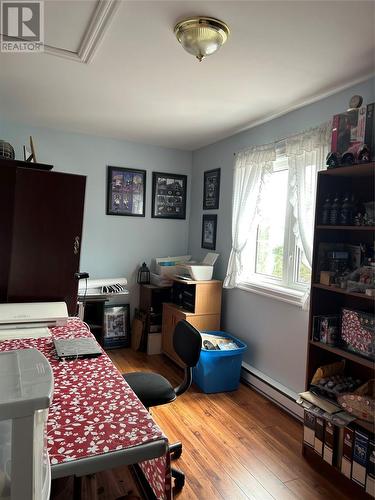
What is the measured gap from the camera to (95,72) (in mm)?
2227

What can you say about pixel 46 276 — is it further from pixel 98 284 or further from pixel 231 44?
pixel 231 44

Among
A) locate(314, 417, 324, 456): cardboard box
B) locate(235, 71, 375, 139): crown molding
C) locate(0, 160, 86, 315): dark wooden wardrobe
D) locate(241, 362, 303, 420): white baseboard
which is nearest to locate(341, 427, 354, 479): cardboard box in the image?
locate(314, 417, 324, 456): cardboard box

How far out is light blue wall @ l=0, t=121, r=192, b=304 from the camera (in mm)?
3693

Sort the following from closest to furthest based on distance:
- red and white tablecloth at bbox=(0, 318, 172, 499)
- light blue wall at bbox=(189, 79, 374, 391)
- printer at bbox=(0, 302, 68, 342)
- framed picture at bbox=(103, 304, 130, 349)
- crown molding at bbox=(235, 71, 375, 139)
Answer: red and white tablecloth at bbox=(0, 318, 172, 499)
printer at bbox=(0, 302, 68, 342)
crown molding at bbox=(235, 71, 375, 139)
light blue wall at bbox=(189, 79, 374, 391)
framed picture at bbox=(103, 304, 130, 349)

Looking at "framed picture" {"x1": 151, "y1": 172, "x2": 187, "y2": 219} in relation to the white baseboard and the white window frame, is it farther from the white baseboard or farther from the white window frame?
the white baseboard

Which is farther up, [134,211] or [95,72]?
[95,72]

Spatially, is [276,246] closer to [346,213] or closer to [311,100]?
[346,213]

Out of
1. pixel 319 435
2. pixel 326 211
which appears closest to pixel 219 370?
pixel 319 435

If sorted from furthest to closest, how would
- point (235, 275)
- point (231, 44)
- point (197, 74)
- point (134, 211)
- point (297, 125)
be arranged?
point (134, 211) → point (235, 275) → point (297, 125) → point (197, 74) → point (231, 44)

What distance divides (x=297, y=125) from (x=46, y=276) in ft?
7.30

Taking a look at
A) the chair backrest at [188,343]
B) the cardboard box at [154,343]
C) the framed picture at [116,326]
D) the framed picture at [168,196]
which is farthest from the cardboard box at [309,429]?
the framed picture at [168,196]

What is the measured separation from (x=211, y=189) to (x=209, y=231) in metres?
0.49

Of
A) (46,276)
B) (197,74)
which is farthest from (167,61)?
(46,276)

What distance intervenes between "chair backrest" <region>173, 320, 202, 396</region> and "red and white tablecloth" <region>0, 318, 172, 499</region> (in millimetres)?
529
